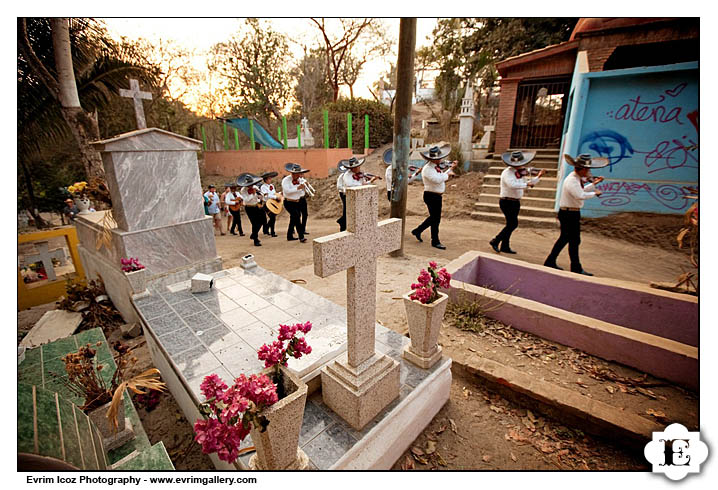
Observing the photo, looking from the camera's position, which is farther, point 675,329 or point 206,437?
point 675,329

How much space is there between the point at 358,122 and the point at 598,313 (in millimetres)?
13912

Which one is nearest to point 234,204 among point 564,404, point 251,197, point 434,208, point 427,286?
point 251,197

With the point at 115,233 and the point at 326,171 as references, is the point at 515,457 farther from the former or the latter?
the point at 326,171

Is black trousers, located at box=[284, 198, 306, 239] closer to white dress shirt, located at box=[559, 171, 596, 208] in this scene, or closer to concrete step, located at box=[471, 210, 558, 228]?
concrete step, located at box=[471, 210, 558, 228]

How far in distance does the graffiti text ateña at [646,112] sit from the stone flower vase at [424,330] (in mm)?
6874

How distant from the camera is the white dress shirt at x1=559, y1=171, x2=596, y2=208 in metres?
4.36

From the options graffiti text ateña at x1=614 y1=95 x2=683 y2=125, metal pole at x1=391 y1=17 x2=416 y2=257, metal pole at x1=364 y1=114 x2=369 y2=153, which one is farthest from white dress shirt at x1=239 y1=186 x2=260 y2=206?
metal pole at x1=364 y1=114 x2=369 y2=153

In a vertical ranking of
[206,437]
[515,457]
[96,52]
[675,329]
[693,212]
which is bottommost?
[515,457]

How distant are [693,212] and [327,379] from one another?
2.89m

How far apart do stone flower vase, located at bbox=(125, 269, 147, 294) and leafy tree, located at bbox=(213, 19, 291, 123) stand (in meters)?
17.5

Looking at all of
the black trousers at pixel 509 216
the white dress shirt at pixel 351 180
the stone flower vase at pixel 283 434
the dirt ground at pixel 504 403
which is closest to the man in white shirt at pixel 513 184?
the black trousers at pixel 509 216

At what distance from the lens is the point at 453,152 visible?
1068 cm

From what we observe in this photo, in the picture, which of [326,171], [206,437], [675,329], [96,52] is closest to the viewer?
[206,437]
